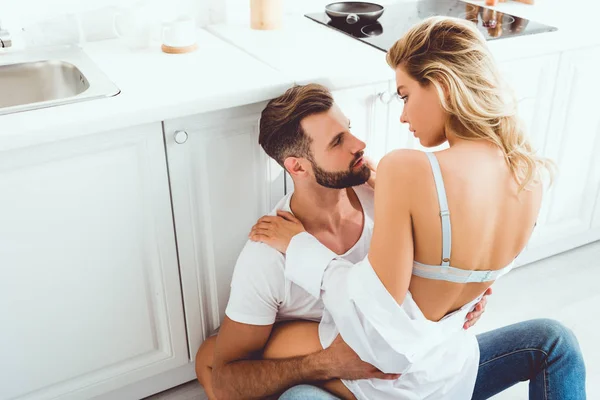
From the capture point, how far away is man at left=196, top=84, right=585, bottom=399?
4.94ft

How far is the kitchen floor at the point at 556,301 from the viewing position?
196cm

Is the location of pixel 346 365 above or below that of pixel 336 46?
below

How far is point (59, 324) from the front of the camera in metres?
1.62

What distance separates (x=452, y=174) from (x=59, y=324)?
1.02m

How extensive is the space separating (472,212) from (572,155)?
49.3 inches

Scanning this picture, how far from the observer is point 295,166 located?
155 cm

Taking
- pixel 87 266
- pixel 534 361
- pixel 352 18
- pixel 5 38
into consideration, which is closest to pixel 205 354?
pixel 87 266

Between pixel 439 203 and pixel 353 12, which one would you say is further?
pixel 353 12

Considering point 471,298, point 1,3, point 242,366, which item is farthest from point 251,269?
point 1,3

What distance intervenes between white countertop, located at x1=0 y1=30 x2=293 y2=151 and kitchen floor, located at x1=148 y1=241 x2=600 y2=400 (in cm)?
87

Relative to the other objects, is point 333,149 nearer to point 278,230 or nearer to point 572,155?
point 278,230

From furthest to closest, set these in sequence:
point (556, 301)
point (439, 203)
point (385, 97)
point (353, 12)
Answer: point (556, 301)
point (353, 12)
point (385, 97)
point (439, 203)

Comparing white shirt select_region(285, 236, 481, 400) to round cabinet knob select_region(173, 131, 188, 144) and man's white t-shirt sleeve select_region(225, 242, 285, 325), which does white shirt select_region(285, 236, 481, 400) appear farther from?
round cabinet knob select_region(173, 131, 188, 144)

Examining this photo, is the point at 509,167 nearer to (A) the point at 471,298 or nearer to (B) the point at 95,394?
(A) the point at 471,298
